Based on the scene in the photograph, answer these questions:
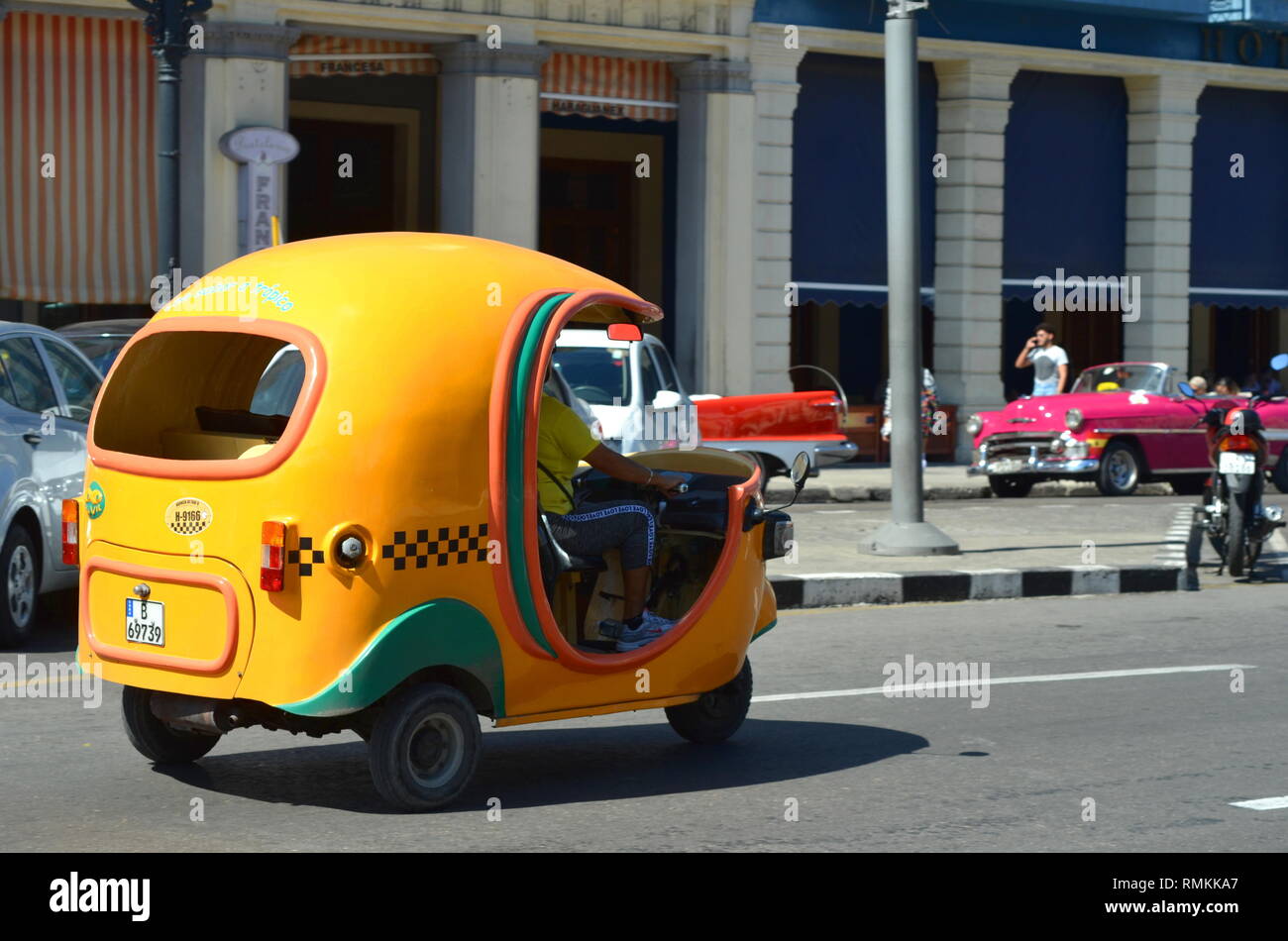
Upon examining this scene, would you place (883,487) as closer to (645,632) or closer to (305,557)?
(645,632)

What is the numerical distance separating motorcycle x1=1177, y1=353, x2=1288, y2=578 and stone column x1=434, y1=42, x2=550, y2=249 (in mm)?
10201

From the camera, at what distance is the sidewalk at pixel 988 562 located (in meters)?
13.1

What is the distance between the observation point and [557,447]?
7.22m

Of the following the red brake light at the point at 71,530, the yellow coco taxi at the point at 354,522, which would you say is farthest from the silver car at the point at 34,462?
the yellow coco taxi at the point at 354,522

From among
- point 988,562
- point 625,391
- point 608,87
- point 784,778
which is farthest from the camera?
point 608,87

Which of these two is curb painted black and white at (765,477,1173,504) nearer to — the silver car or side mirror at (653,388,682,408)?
side mirror at (653,388,682,408)

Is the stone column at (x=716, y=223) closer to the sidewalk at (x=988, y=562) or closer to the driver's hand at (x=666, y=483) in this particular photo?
the sidewalk at (x=988, y=562)

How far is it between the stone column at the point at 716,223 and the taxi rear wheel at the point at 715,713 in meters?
16.6

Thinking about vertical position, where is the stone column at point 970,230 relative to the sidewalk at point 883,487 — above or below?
above

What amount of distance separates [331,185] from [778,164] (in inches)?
218

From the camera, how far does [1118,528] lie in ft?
57.7

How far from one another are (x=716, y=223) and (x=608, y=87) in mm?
2069

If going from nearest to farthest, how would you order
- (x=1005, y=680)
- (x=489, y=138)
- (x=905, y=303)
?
1. (x=1005, y=680)
2. (x=905, y=303)
3. (x=489, y=138)

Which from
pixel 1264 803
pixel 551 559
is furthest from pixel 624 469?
pixel 1264 803
